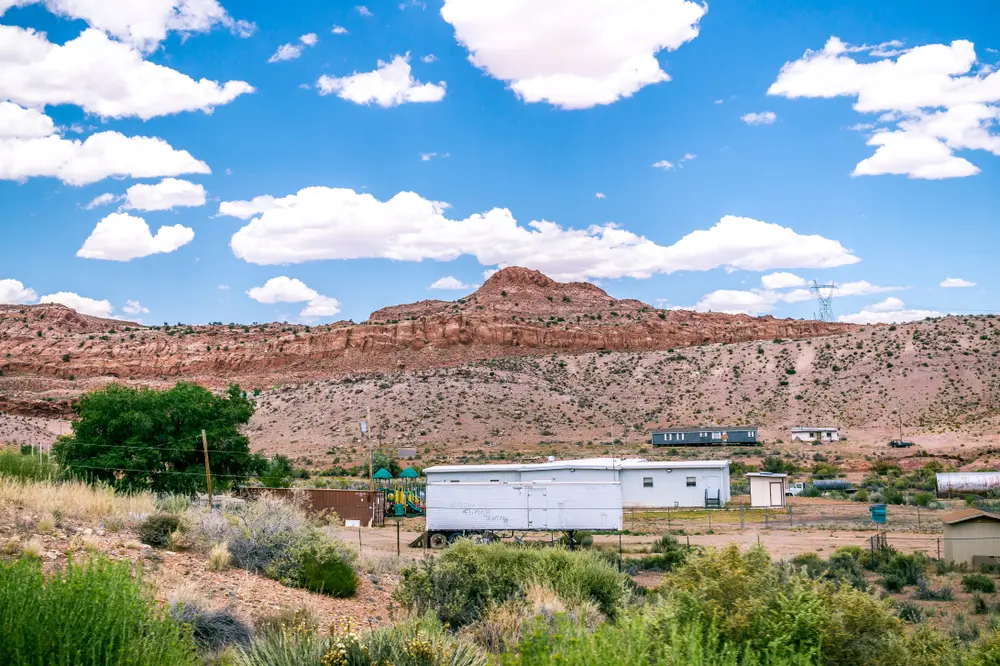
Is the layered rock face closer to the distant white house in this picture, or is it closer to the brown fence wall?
the distant white house

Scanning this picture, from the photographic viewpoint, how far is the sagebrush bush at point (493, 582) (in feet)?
46.5

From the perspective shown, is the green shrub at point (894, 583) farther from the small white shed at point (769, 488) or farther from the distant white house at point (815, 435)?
the distant white house at point (815, 435)

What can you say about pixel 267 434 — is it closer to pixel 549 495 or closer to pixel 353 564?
pixel 549 495

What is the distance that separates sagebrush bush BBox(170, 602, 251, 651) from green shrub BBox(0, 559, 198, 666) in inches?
127

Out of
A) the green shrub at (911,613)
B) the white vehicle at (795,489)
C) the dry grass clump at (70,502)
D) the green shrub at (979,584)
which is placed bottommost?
the white vehicle at (795,489)

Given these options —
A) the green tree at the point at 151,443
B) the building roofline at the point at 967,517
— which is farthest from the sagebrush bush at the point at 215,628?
the building roofline at the point at 967,517

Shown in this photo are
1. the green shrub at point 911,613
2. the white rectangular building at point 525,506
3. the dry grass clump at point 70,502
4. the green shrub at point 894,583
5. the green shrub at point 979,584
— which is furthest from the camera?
the white rectangular building at point 525,506

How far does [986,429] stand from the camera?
6994 cm

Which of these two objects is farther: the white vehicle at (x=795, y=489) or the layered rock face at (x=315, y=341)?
the layered rock face at (x=315, y=341)

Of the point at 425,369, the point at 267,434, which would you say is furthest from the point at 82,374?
the point at 425,369

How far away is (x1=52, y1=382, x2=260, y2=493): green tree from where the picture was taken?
3228cm

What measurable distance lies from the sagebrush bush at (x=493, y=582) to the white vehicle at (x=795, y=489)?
3475cm

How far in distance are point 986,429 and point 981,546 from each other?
52315 mm

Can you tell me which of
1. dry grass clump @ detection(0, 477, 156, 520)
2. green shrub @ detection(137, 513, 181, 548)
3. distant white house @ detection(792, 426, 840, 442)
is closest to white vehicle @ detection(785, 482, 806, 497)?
distant white house @ detection(792, 426, 840, 442)
